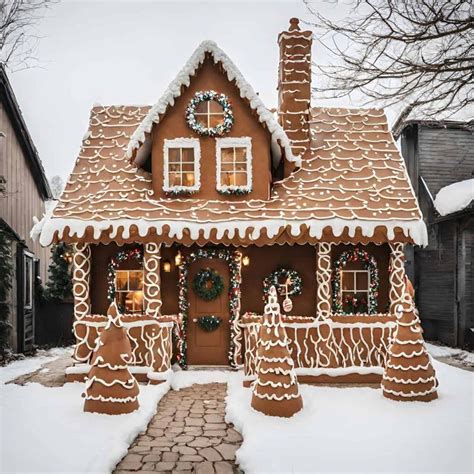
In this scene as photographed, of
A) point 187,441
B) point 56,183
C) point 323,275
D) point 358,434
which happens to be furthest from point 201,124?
point 56,183

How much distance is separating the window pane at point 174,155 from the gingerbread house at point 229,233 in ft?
0.08

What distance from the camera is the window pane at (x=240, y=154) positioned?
1052 centimetres

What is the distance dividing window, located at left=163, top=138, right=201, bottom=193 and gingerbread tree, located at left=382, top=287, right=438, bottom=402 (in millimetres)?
5285

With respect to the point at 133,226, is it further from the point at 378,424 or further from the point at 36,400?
the point at 378,424

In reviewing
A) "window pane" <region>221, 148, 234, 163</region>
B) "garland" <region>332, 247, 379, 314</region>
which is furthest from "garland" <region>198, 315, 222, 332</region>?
"window pane" <region>221, 148, 234, 163</region>

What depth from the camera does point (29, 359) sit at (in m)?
Answer: 12.7

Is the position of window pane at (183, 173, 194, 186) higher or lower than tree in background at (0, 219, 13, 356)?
higher

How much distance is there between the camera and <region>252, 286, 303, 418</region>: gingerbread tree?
23.0 feet

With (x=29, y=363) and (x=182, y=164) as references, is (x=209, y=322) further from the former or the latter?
(x=29, y=363)

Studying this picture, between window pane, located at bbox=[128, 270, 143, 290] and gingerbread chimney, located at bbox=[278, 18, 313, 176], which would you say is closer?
window pane, located at bbox=[128, 270, 143, 290]

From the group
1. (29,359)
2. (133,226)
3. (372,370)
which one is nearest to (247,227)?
(133,226)

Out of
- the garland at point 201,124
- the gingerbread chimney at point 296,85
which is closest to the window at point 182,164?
the garland at point 201,124

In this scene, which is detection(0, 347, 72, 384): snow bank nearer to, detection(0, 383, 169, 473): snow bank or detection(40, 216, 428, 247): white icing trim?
detection(0, 383, 169, 473): snow bank

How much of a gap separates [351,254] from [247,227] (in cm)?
269
